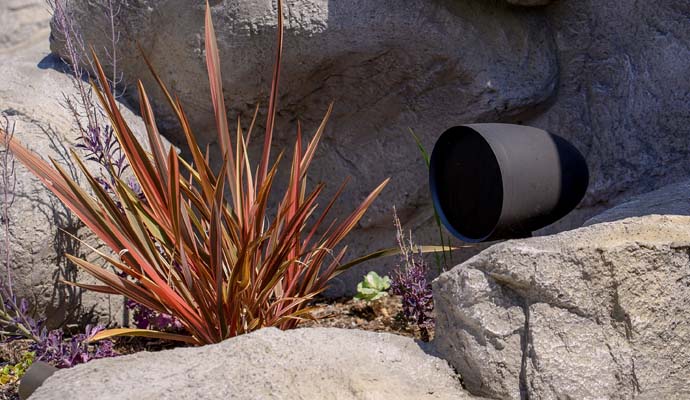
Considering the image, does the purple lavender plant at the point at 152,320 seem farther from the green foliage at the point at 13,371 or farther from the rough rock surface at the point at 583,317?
the rough rock surface at the point at 583,317

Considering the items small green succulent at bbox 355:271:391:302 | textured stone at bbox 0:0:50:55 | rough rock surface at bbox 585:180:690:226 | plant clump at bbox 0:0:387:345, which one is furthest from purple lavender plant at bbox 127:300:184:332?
textured stone at bbox 0:0:50:55

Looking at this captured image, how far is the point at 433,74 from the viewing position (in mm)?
3479

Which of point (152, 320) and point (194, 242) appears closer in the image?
point (194, 242)

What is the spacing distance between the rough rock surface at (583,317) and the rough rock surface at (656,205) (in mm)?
365

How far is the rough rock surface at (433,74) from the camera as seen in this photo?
3.28 m

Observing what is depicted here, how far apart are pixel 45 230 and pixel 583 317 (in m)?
1.96

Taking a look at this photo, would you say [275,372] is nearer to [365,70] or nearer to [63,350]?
[63,350]

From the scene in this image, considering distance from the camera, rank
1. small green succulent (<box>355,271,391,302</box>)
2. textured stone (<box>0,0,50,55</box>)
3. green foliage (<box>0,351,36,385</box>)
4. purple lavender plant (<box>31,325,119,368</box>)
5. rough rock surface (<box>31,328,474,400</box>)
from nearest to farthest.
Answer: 1. rough rock surface (<box>31,328,474,400</box>)
2. purple lavender plant (<box>31,325,119,368</box>)
3. green foliage (<box>0,351,36,385</box>)
4. small green succulent (<box>355,271,391,302</box>)
5. textured stone (<box>0,0,50,55</box>)

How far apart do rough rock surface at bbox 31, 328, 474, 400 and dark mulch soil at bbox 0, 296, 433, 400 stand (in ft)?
2.29

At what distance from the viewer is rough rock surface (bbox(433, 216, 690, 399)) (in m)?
1.91

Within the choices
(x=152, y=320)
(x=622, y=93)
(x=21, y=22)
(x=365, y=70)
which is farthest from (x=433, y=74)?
(x=21, y=22)

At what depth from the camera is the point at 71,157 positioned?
10.2ft

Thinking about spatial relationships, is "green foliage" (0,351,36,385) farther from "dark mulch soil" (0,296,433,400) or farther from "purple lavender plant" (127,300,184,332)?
"purple lavender plant" (127,300,184,332)

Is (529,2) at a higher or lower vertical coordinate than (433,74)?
higher
